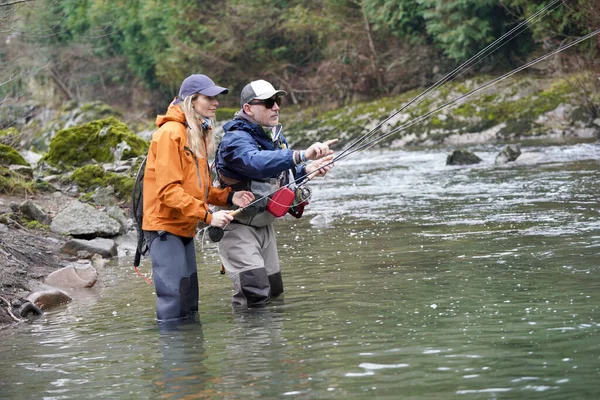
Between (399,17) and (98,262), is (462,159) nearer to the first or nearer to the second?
(98,262)

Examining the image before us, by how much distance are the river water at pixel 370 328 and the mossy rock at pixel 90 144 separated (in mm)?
6472

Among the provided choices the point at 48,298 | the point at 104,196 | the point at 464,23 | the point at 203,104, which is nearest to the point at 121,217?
the point at 104,196

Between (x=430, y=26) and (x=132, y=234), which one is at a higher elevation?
(x=430, y=26)

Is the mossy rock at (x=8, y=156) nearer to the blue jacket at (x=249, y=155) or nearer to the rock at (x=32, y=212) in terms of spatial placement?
the rock at (x=32, y=212)

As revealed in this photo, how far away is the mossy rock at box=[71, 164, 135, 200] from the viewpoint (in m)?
15.8

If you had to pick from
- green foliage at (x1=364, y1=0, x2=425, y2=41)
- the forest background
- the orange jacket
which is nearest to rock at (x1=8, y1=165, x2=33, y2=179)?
the forest background

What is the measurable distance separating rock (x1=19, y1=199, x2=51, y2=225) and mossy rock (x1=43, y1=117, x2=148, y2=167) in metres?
5.23

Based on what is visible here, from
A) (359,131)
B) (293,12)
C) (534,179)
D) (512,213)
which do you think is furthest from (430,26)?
(512,213)

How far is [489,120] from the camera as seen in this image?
101 feet

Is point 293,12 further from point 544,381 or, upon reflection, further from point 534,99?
point 544,381

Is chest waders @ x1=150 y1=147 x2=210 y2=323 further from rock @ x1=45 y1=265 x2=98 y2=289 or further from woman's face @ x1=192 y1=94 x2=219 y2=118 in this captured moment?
rock @ x1=45 y1=265 x2=98 y2=289

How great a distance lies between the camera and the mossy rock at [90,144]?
18266 millimetres

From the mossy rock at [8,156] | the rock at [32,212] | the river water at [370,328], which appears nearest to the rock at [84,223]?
the rock at [32,212]

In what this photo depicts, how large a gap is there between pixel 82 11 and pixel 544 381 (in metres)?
64.6
